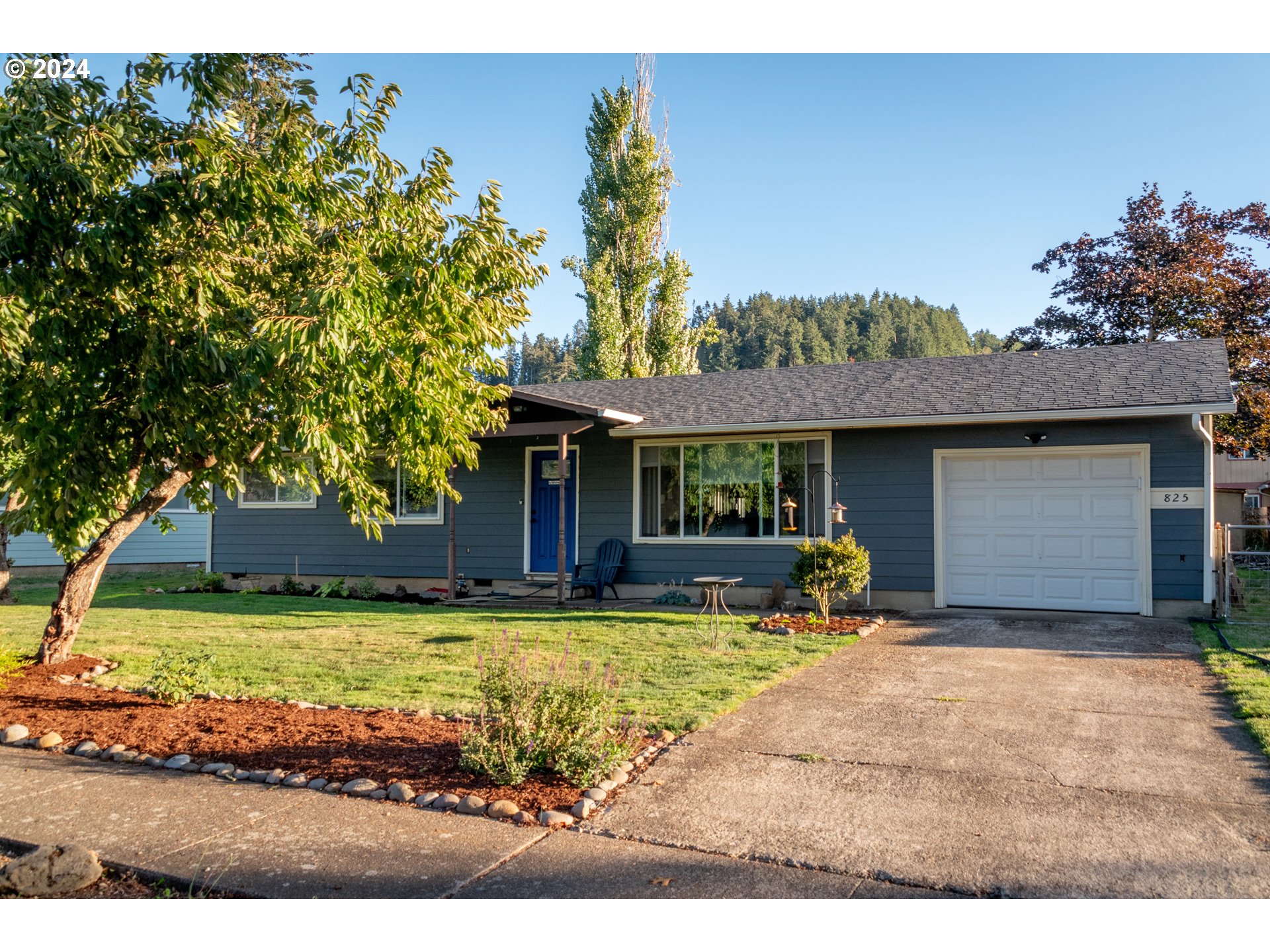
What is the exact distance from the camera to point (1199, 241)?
901 inches

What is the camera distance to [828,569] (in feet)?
34.2

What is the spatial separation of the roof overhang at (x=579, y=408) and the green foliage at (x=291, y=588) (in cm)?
562

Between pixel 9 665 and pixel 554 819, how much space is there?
5.02 m

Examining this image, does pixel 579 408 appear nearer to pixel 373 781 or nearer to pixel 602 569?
pixel 602 569

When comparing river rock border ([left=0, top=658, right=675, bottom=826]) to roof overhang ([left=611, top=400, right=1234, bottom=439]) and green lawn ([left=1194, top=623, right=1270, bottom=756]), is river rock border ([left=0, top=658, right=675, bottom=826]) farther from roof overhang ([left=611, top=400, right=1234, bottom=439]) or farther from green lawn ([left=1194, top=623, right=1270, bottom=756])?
roof overhang ([left=611, top=400, right=1234, bottom=439])

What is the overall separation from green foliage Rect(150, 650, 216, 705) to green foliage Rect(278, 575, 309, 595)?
29.4ft

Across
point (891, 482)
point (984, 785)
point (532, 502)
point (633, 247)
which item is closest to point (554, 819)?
point (984, 785)

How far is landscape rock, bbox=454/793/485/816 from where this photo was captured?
411cm

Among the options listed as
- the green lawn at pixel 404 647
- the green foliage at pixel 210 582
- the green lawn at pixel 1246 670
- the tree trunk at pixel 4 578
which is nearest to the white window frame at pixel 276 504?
the green foliage at pixel 210 582

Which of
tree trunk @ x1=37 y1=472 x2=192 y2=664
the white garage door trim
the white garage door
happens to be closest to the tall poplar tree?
the white garage door trim

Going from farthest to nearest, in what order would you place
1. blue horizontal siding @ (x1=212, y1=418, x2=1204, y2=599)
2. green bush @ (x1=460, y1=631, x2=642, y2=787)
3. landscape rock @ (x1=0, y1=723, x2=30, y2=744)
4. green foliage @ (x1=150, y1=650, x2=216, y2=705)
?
blue horizontal siding @ (x1=212, y1=418, x2=1204, y2=599)
green foliage @ (x1=150, y1=650, x2=216, y2=705)
landscape rock @ (x1=0, y1=723, x2=30, y2=744)
green bush @ (x1=460, y1=631, x2=642, y2=787)

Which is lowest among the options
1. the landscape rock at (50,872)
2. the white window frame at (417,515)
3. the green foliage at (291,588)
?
the green foliage at (291,588)

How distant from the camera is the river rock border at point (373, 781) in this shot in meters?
4.09

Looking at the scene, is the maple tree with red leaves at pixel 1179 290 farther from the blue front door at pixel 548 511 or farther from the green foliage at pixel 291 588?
the green foliage at pixel 291 588
